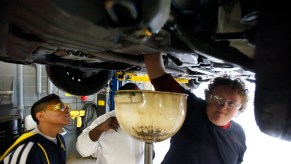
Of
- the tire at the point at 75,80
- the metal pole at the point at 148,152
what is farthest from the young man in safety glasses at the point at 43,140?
the metal pole at the point at 148,152

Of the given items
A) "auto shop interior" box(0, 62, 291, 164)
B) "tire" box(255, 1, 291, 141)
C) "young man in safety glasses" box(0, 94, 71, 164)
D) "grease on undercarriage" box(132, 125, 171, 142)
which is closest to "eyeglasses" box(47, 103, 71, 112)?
"young man in safety glasses" box(0, 94, 71, 164)

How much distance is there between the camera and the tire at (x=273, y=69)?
1.63 ft

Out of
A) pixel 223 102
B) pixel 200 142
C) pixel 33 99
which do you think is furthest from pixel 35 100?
pixel 223 102

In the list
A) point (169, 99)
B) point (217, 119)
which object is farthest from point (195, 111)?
point (169, 99)

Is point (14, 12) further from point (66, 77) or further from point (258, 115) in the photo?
point (66, 77)

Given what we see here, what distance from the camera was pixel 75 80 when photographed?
5.83 feet

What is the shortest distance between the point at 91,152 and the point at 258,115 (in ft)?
5.00

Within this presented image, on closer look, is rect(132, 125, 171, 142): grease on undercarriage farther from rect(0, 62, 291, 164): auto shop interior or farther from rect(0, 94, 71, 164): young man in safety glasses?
rect(0, 62, 291, 164): auto shop interior

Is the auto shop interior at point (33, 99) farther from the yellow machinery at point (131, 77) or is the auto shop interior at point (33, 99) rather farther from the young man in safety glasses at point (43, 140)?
the young man in safety glasses at point (43, 140)

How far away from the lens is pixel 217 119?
1.28 m

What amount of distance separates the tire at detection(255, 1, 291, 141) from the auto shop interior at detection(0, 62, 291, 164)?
82.5 inches

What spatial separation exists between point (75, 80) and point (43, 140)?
0.50 m

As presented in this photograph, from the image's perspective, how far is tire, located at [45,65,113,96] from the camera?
1584mm

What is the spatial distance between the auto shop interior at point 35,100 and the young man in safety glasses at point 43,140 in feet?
2.95
